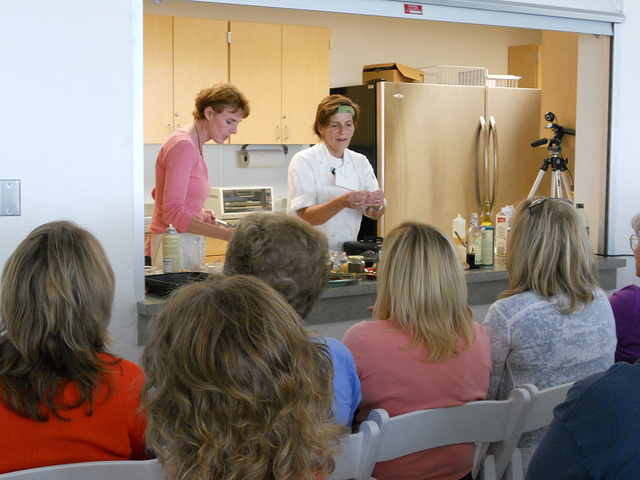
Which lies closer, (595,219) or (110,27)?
(110,27)

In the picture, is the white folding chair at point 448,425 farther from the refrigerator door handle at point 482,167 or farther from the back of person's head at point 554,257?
the refrigerator door handle at point 482,167

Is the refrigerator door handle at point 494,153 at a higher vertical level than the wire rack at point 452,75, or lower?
lower

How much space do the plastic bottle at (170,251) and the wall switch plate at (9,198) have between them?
1.88ft

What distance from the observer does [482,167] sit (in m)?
5.11

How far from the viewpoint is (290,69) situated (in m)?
4.95

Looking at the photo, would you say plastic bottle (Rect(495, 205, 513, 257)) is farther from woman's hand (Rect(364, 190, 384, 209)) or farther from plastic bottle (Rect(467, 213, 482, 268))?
woman's hand (Rect(364, 190, 384, 209))

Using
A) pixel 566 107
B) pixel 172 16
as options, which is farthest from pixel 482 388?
pixel 172 16

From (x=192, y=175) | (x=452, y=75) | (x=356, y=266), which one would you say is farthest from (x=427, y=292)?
(x=452, y=75)

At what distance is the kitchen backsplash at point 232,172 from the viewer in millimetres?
4906

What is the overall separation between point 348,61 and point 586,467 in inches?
193

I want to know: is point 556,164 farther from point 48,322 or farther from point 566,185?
point 48,322

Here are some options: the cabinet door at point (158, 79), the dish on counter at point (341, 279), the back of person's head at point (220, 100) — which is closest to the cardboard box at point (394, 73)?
the cabinet door at point (158, 79)

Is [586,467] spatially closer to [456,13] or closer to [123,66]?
[123,66]

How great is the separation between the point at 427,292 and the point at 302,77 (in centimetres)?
363
